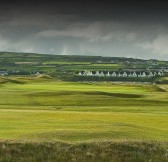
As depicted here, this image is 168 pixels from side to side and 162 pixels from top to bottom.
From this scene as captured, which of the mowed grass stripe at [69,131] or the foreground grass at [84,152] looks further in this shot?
the mowed grass stripe at [69,131]

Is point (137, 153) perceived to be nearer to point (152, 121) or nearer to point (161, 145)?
point (161, 145)

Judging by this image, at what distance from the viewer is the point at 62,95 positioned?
297ft

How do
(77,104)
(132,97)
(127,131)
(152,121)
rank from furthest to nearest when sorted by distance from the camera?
(132,97)
(77,104)
(152,121)
(127,131)

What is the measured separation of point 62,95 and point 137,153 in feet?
212

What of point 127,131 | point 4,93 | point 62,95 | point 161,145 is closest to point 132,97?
point 62,95

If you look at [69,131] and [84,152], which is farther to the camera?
[69,131]

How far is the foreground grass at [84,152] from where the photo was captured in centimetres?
2552

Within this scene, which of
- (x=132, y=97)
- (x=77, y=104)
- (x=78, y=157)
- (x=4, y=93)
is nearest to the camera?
(x=78, y=157)

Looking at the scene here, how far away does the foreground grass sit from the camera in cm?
2552

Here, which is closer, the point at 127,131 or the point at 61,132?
the point at 61,132

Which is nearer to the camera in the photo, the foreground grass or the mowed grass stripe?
the foreground grass

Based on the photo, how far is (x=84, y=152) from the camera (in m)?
26.0

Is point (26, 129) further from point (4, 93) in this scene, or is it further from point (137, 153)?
point (4, 93)

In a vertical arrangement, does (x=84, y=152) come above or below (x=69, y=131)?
below
